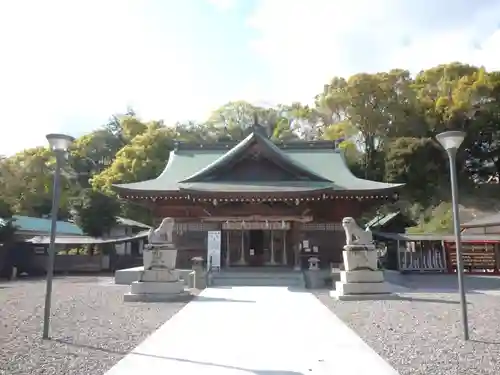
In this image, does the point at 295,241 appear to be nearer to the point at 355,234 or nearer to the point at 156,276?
the point at 355,234

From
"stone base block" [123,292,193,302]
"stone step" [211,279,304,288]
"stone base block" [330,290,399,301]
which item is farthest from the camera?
"stone step" [211,279,304,288]

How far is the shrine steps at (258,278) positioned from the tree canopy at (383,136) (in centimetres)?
1758

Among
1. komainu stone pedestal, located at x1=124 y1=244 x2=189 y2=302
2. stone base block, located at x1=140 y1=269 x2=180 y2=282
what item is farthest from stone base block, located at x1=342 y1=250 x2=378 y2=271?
stone base block, located at x1=140 y1=269 x2=180 y2=282

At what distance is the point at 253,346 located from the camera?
6.43 meters

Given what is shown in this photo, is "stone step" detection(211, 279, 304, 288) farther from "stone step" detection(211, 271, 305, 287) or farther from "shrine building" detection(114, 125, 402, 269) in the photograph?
"shrine building" detection(114, 125, 402, 269)

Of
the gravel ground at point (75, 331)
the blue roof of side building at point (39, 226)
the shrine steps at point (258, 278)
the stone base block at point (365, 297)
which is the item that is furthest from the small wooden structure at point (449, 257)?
the blue roof of side building at point (39, 226)

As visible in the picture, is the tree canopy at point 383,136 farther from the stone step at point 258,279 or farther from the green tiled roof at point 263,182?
the stone step at point 258,279

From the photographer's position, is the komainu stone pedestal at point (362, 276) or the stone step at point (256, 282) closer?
the komainu stone pedestal at point (362, 276)

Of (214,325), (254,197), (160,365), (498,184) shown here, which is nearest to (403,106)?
(498,184)

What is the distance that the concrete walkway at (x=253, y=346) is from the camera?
524 cm

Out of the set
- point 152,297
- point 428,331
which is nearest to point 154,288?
point 152,297

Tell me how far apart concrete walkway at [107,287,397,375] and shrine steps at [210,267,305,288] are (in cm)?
584

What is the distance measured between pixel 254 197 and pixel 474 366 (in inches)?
497

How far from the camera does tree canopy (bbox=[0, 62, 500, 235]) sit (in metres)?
35.5
